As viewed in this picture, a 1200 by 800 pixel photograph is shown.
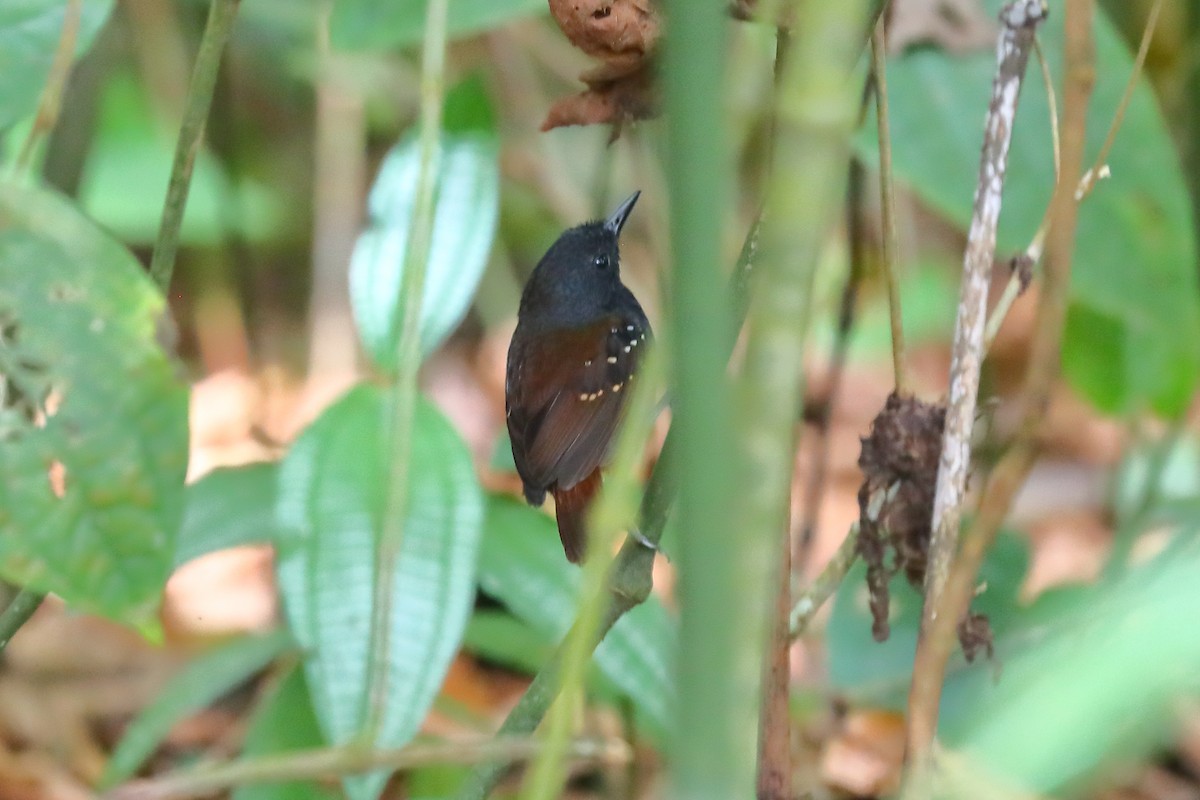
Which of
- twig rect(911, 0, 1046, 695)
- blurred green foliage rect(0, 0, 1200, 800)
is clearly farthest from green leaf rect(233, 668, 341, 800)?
twig rect(911, 0, 1046, 695)

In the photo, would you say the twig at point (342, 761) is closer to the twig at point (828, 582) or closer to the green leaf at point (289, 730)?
the twig at point (828, 582)

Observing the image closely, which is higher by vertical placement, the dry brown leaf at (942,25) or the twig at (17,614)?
the dry brown leaf at (942,25)

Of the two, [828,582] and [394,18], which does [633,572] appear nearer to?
[828,582]

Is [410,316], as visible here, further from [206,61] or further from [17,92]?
[17,92]

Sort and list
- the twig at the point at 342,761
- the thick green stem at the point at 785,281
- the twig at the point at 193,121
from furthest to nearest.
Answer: the twig at the point at 193,121 < the twig at the point at 342,761 < the thick green stem at the point at 785,281

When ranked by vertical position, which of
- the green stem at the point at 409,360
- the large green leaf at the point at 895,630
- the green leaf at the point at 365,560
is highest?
the green stem at the point at 409,360

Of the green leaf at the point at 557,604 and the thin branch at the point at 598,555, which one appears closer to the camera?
the thin branch at the point at 598,555

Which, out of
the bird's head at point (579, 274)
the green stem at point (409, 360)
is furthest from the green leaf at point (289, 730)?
the bird's head at point (579, 274)

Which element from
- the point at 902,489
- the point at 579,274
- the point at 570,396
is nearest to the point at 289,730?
the point at 570,396
